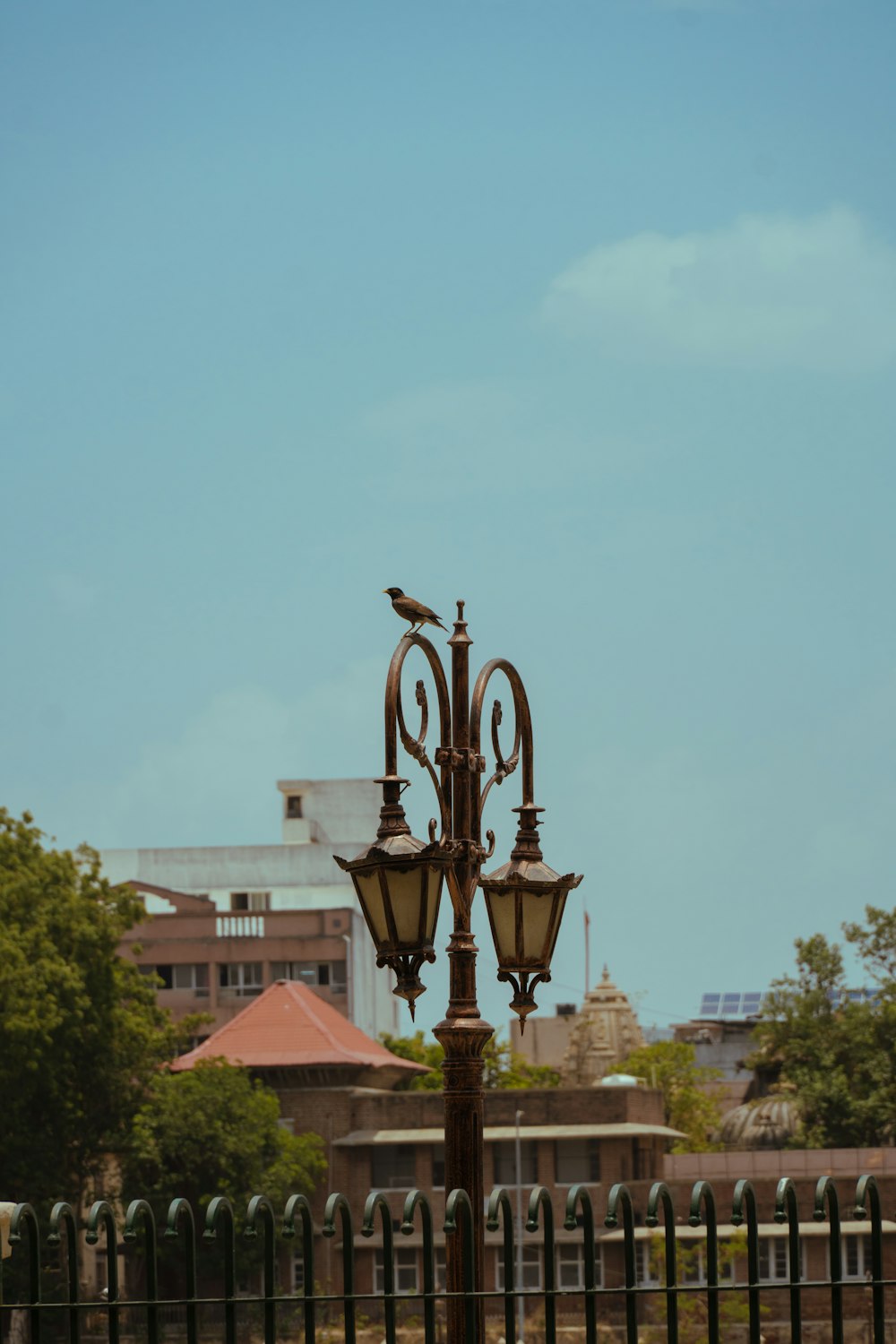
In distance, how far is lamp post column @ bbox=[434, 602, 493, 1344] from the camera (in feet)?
25.9

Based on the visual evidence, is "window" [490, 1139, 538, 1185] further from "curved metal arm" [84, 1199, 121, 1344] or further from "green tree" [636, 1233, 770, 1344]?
"curved metal arm" [84, 1199, 121, 1344]

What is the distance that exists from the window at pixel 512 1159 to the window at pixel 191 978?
18.4 m

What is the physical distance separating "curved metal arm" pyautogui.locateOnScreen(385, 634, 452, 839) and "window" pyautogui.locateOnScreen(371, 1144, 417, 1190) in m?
52.5

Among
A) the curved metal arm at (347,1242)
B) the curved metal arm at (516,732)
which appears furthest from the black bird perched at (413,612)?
the curved metal arm at (347,1242)

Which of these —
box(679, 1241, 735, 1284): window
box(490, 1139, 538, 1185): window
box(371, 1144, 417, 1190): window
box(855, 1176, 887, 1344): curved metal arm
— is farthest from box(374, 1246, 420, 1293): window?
box(855, 1176, 887, 1344): curved metal arm

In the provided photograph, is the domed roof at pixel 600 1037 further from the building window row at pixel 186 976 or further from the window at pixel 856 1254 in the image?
the window at pixel 856 1254

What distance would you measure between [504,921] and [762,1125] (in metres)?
63.2

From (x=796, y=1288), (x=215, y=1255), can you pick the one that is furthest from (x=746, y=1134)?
(x=796, y=1288)

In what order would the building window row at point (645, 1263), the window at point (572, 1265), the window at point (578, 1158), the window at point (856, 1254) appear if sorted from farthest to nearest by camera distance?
the window at point (578, 1158), the window at point (572, 1265), the window at point (856, 1254), the building window row at point (645, 1263)

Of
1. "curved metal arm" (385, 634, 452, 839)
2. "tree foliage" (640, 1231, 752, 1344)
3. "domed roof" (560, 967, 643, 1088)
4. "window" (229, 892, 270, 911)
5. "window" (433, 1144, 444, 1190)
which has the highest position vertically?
"window" (229, 892, 270, 911)

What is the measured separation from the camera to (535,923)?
8.88m

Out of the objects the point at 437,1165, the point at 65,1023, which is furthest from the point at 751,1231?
the point at 437,1165

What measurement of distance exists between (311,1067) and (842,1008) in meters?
21.1

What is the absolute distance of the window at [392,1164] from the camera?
59.4 metres
